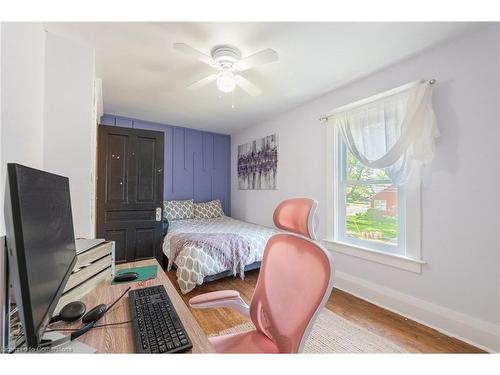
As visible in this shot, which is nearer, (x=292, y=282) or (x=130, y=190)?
(x=292, y=282)

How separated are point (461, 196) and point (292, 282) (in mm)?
1676

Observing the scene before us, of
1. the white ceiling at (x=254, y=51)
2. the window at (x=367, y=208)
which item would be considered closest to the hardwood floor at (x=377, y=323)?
the window at (x=367, y=208)

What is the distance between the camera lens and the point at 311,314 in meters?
0.75

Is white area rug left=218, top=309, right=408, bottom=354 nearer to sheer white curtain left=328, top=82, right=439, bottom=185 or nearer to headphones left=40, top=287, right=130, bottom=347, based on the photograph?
headphones left=40, top=287, right=130, bottom=347

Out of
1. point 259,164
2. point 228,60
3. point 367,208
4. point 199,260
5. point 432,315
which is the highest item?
point 228,60

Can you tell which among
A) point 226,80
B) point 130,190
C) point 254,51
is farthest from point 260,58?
point 130,190

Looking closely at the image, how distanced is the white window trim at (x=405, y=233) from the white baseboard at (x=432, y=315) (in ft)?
0.91

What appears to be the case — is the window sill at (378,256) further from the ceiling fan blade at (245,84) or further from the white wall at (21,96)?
the white wall at (21,96)

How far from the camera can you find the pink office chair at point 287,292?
769 mm

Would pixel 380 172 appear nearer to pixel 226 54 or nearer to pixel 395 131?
pixel 395 131

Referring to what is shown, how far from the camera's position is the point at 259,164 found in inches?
155
